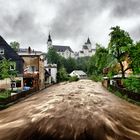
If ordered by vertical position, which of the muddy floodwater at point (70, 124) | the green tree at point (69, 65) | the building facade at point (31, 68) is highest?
the green tree at point (69, 65)

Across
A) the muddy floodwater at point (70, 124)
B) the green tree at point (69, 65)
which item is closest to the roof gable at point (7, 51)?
the muddy floodwater at point (70, 124)

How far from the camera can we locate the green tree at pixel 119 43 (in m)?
62.6

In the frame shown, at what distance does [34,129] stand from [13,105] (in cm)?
1243

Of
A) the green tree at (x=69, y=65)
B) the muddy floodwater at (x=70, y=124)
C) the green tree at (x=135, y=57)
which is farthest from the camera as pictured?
the green tree at (x=69, y=65)

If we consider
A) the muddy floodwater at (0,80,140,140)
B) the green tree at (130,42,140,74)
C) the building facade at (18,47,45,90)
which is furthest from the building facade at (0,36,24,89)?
the muddy floodwater at (0,80,140,140)

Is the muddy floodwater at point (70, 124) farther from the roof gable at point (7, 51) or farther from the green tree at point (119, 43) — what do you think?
the roof gable at point (7, 51)

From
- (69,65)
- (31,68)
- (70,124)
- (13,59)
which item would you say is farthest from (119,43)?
(69,65)

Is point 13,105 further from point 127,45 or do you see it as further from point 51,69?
point 51,69

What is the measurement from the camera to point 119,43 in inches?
2477

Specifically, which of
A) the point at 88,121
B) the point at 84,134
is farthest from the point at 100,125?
the point at 84,134

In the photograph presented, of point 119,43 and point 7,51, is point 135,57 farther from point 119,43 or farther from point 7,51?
point 7,51

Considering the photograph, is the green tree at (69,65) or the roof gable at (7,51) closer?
the roof gable at (7,51)

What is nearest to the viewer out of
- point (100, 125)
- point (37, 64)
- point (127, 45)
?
point (100, 125)

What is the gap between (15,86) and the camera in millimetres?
65438
